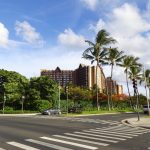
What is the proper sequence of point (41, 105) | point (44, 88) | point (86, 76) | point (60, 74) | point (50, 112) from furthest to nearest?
point (86, 76), point (60, 74), point (44, 88), point (41, 105), point (50, 112)

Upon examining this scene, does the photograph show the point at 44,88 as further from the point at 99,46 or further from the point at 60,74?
the point at 60,74

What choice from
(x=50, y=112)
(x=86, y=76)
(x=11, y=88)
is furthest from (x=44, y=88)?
(x=86, y=76)

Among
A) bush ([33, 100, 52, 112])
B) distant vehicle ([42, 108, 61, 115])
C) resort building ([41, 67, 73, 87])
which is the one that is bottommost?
distant vehicle ([42, 108, 61, 115])

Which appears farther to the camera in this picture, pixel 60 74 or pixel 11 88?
pixel 60 74

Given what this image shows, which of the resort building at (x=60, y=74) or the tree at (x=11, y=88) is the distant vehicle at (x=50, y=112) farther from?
the resort building at (x=60, y=74)

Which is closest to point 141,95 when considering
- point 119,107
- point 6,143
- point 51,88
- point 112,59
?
point 119,107

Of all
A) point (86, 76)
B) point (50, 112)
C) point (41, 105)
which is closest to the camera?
point (50, 112)

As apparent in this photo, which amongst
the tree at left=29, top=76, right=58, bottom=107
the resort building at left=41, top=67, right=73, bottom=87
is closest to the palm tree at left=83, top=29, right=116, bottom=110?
the tree at left=29, top=76, right=58, bottom=107

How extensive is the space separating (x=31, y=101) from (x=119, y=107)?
80.4ft

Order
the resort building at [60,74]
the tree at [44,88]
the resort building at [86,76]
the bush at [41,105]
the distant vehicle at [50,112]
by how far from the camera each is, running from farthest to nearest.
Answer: the resort building at [86,76] → the resort building at [60,74] → the tree at [44,88] → the bush at [41,105] → the distant vehicle at [50,112]

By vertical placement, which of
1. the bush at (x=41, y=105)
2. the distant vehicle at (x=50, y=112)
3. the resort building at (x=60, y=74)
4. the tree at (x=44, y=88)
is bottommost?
the distant vehicle at (x=50, y=112)

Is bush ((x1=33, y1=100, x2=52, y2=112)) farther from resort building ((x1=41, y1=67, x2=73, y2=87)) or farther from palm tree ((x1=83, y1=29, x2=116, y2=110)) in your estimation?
resort building ((x1=41, y1=67, x2=73, y2=87))

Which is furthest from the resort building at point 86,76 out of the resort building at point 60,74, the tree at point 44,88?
the tree at point 44,88

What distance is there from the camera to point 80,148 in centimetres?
1424
